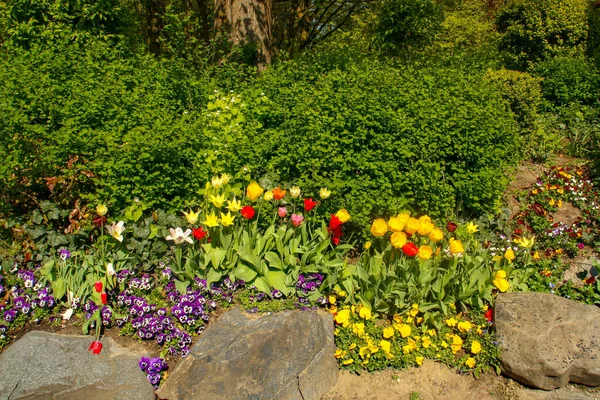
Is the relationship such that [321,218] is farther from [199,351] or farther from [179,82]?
[179,82]

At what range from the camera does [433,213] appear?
3.92m

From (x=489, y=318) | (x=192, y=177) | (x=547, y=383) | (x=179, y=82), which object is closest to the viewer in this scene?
(x=547, y=383)

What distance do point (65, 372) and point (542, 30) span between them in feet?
24.6

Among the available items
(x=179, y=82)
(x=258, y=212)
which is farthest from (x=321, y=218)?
(x=179, y=82)

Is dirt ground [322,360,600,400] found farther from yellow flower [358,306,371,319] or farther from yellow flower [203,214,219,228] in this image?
yellow flower [203,214,219,228]

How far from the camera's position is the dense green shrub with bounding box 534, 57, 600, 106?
652cm

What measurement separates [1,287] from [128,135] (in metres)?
1.32

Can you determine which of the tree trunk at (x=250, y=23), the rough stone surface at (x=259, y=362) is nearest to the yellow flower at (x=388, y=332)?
the rough stone surface at (x=259, y=362)

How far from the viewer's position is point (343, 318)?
10.8ft

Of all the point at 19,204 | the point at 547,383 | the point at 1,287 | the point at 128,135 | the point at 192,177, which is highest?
the point at 128,135

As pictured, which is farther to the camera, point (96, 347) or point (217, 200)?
point (217, 200)

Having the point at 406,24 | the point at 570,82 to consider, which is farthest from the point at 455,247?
the point at 570,82

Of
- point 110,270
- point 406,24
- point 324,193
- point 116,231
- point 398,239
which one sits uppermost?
point 406,24

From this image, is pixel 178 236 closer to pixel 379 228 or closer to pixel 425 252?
pixel 379 228
